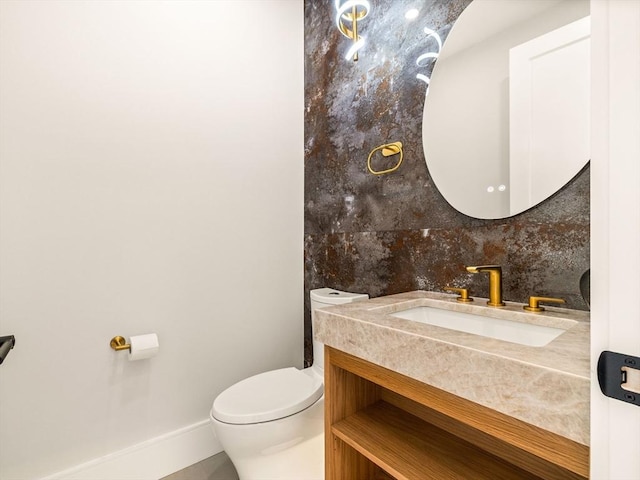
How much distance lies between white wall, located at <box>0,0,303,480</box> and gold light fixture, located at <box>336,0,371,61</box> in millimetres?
564

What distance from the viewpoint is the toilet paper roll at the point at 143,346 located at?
1429 millimetres

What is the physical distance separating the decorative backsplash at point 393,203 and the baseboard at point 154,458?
779mm

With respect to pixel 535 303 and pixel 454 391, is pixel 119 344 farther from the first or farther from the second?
pixel 535 303

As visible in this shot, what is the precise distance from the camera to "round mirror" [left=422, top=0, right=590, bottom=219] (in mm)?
982

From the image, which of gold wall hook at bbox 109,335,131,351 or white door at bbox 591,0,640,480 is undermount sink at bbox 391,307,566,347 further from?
gold wall hook at bbox 109,335,131,351

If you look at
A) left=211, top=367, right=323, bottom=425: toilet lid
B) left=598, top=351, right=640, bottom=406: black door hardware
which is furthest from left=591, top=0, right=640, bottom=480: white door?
left=211, top=367, right=323, bottom=425: toilet lid

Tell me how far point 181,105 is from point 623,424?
1925mm

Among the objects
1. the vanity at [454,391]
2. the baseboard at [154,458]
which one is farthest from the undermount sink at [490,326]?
the baseboard at [154,458]

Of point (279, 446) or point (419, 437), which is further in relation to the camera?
Answer: point (279, 446)

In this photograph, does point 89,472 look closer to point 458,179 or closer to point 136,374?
point 136,374

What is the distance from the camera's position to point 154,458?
1.53 metres

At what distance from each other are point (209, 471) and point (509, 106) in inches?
82.4

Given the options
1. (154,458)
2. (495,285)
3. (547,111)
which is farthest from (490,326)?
(154,458)

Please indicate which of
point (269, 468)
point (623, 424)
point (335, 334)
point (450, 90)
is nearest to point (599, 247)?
point (623, 424)
